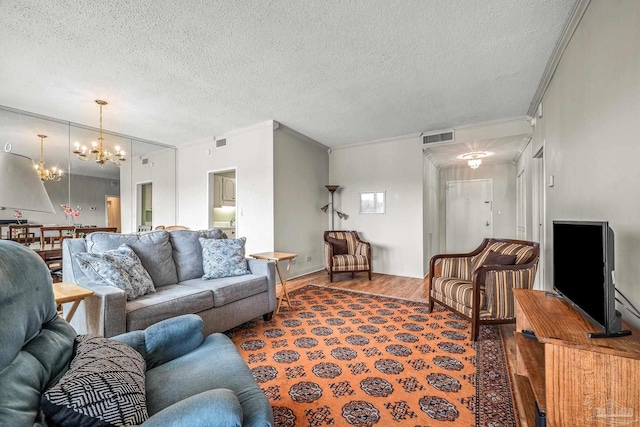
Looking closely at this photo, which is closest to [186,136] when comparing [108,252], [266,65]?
[266,65]

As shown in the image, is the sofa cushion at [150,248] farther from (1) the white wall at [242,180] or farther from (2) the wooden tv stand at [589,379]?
(2) the wooden tv stand at [589,379]

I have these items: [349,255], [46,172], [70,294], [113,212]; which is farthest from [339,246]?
[46,172]

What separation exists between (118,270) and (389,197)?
4337mm

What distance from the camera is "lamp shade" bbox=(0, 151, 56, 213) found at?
1.11m

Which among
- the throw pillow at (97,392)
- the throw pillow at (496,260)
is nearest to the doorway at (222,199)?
the throw pillow at (496,260)

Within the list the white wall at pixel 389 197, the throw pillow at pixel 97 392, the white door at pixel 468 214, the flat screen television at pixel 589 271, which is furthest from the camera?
the white door at pixel 468 214

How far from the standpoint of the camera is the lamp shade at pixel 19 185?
111cm

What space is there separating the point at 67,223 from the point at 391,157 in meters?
5.54

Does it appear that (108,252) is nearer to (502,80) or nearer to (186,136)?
(186,136)

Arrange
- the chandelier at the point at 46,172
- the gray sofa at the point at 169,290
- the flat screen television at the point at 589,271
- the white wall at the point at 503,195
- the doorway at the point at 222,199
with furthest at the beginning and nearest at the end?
the white wall at the point at 503,195 < the doorway at the point at 222,199 < the chandelier at the point at 46,172 < the gray sofa at the point at 169,290 < the flat screen television at the point at 589,271

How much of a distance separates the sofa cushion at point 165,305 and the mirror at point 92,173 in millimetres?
2848

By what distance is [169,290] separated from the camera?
2518 mm

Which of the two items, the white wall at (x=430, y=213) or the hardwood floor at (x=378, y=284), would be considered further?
the white wall at (x=430, y=213)

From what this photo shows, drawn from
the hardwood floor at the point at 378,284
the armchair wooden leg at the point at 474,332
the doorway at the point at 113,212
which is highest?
the doorway at the point at 113,212
